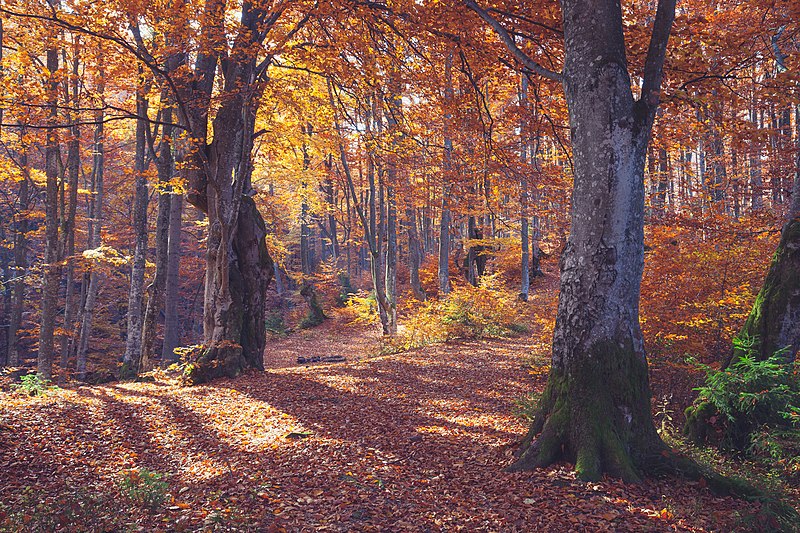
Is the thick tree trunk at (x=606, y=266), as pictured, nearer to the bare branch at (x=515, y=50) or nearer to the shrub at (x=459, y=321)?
the bare branch at (x=515, y=50)

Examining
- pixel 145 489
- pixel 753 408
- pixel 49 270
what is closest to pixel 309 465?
pixel 145 489

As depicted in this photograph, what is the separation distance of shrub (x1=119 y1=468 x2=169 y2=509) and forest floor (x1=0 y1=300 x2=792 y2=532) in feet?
0.07

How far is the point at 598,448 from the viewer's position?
3.91 metres

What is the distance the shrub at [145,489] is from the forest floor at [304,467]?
2cm

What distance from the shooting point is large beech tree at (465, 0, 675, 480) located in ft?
13.1

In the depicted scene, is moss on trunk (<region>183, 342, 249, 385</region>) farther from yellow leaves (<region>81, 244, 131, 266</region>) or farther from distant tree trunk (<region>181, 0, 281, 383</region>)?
yellow leaves (<region>81, 244, 131, 266</region>)

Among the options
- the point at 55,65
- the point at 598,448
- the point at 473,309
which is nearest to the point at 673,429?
the point at 598,448

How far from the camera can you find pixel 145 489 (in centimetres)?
365

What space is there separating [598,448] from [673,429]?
217 centimetres

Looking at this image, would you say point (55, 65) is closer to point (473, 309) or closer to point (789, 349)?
point (473, 309)

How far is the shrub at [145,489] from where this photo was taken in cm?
352

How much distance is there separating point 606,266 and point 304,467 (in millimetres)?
3296

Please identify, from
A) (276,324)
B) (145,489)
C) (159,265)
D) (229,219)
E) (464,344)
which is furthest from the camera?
(276,324)

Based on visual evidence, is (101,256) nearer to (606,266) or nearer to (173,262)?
(173,262)
